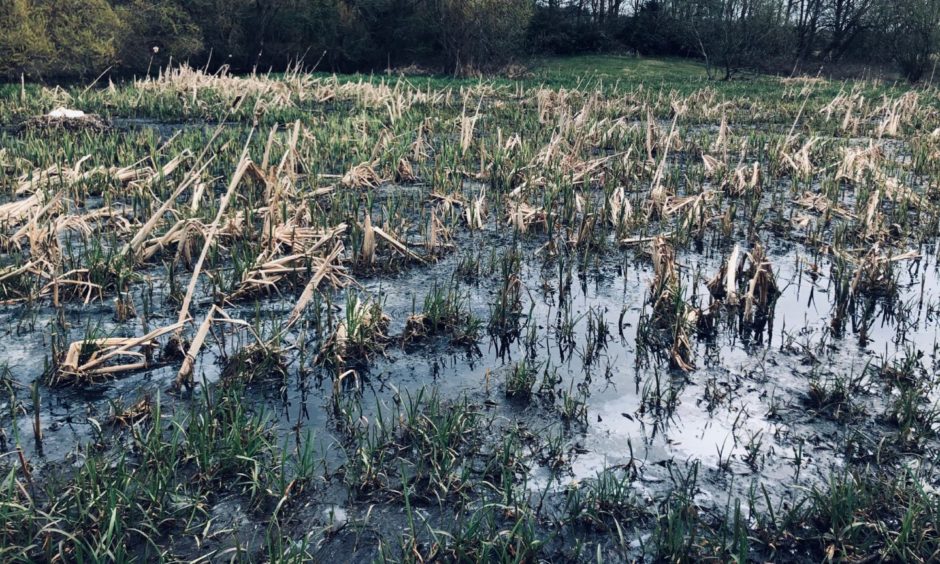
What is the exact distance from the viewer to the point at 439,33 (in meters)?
29.8

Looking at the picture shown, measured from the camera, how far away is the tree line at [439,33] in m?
22.1

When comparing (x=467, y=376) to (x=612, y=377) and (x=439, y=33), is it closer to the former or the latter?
(x=612, y=377)

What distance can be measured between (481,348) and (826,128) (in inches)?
427

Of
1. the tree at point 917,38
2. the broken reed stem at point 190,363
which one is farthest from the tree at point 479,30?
the broken reed stem at point 190,363

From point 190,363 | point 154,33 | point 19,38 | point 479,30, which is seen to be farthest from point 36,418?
point 154,33

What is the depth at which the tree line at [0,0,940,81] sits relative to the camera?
22.1 meters

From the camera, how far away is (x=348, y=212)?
6.71 meters

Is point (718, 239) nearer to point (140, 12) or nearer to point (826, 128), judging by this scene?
point (826, 128)

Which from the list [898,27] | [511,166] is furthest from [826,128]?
[898,27]

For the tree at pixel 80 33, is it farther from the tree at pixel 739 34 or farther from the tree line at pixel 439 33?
the tree at pixel 739 34

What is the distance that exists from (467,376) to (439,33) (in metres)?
27.8

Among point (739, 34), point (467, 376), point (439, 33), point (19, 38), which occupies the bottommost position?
point (467, 376)

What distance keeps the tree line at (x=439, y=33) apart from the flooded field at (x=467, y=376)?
1667cm

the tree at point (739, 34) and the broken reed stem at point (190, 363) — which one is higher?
the tree at point (739, 34)
